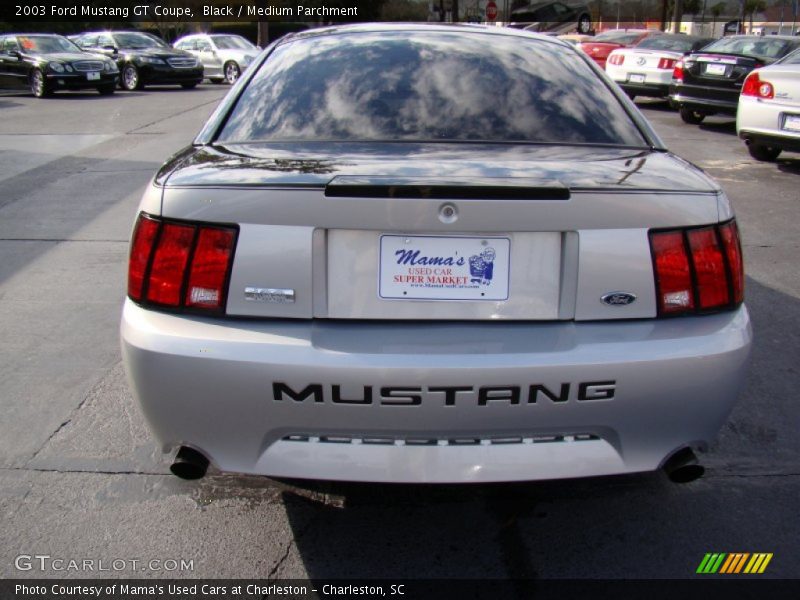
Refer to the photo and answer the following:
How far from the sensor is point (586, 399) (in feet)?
7.20

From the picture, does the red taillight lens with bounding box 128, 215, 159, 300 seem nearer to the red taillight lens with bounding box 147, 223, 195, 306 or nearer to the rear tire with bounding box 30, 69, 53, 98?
the red taillight lens with bounding box 147, 223, 195, 306

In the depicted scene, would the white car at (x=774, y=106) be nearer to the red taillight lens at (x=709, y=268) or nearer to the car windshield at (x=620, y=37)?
the red taillight lens at (x=709, y=268)

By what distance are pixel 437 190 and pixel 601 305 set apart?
0.59 meters

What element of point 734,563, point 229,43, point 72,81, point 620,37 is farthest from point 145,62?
point 734,563

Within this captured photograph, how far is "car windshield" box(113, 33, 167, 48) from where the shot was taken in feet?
71.8

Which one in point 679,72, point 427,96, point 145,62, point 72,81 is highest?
point 427,96

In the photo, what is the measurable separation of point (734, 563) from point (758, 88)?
26.0ft

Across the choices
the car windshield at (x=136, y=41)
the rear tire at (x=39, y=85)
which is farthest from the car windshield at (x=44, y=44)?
the car windshield at (x=136, y=41)

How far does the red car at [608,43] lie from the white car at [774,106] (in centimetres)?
971

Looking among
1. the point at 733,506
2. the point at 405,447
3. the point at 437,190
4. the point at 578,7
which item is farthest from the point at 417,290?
the point at 578,7

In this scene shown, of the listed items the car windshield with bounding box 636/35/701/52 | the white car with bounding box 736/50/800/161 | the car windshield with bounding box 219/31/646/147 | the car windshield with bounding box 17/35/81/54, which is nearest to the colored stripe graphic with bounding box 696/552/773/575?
the car windshield with bounding box 219/31/646/147

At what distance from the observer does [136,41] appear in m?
22.3

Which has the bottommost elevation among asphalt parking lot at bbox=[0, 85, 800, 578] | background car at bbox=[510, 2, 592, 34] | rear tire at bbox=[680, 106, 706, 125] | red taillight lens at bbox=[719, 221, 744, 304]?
asphalt parking lot at bbox=[0, 85, 800, 578]

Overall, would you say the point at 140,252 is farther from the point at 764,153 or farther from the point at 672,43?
the point at 672,43
